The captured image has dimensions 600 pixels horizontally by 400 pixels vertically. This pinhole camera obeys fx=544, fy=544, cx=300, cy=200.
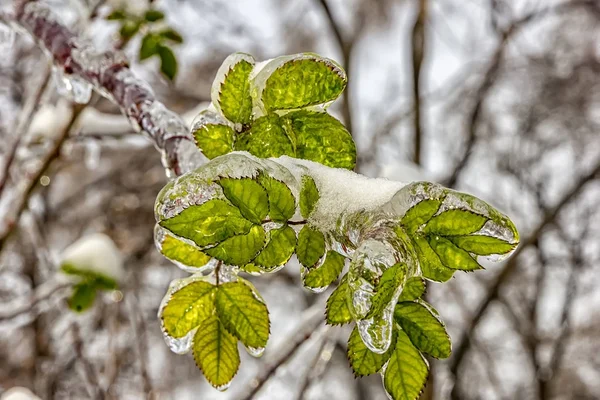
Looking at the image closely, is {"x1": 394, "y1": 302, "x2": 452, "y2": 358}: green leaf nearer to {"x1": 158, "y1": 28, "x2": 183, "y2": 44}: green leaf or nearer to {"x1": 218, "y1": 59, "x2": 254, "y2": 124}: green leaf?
{"x1": 218, "y1": 59, "x2": 254, "y2": 124}: green leaf

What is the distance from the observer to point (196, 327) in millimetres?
633

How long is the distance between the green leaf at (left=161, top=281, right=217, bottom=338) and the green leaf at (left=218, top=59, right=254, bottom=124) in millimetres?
198

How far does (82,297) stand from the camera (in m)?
2.01

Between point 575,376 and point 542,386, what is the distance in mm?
2719

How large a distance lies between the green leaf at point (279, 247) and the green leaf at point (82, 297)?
164 cm

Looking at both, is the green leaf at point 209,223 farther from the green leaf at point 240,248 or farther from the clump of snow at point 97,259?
the clump of snow at point 97,259

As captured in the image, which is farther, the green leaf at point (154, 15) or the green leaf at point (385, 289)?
the green leaf at point (154, 15)

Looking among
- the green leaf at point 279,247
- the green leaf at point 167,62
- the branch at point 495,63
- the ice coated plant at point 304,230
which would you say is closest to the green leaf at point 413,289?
the ice coated plant at point 304,230

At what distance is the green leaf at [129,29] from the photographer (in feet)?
5.81

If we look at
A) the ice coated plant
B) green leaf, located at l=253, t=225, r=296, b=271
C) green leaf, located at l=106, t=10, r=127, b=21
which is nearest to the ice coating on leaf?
the ice coated plant

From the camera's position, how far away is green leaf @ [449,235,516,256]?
→ 0.49 m

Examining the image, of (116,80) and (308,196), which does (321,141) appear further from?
(116,80)

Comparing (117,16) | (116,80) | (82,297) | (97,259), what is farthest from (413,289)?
(97,259)

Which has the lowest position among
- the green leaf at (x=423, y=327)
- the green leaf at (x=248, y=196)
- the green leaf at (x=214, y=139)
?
the green leaf at (x=423, y=327)
